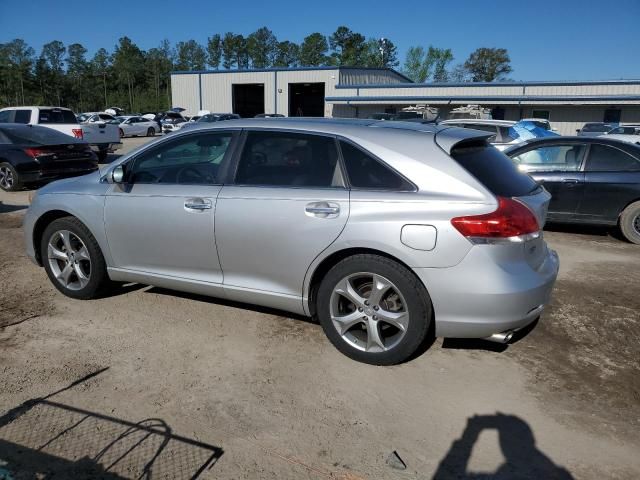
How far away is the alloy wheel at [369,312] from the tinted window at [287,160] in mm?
719

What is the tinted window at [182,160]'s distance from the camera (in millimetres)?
4074

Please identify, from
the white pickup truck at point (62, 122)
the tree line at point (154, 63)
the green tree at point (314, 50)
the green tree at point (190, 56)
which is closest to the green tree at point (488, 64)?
the tree line at point (154, 63)

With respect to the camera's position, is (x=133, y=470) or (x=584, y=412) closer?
(x=133, y=470)

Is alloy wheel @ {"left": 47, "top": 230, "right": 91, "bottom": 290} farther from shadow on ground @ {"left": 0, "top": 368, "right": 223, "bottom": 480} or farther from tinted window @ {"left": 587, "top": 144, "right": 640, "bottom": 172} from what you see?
tinted window @ {"left": 587, "top": 144, "right": 640, "bottom": 172}

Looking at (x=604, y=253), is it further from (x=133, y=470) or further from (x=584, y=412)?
(x=133, y=470)

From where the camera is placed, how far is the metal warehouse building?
34781mm

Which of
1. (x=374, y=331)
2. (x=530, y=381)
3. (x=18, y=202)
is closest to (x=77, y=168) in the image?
(x=18, y=202)

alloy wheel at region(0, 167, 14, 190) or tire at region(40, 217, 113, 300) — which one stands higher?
alloy wheel at region(0, 167, 14, 190)

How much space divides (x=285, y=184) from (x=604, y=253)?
5.17 metres

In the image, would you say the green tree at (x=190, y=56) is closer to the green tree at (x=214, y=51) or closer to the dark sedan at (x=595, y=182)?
the green tree at (x=214, y=51)

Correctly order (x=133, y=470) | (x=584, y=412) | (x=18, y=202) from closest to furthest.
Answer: (x=133, y=470)
(x=584, y=412)
(x=18, y=202)

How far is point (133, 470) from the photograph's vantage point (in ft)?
8.11

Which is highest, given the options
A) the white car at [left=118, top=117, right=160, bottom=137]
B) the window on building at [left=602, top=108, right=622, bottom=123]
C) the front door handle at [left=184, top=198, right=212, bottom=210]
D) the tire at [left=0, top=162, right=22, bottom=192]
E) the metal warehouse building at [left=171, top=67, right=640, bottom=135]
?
the metal warehouse building at [left=171, top=67, right=640, bottom=135]

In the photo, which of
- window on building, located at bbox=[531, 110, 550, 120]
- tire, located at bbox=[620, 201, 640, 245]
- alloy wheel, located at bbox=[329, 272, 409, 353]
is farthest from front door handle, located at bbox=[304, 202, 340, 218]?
window on building, located at bbox=[531, 110, 550, 120]
